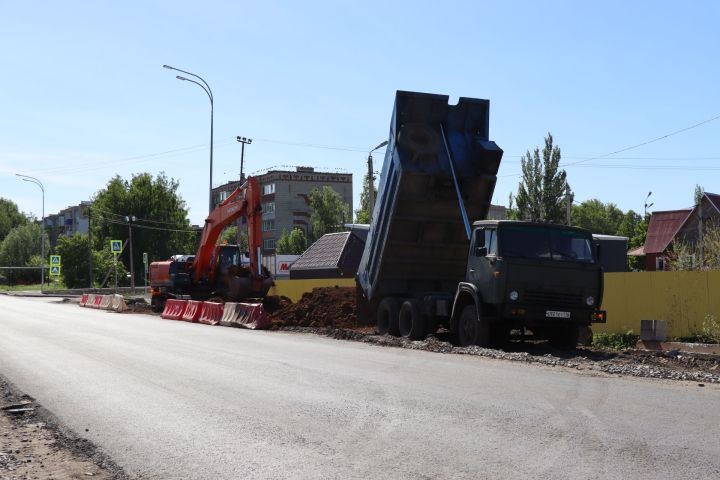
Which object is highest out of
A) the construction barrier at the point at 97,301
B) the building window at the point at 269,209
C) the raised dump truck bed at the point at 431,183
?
the building window at the point at 269,209

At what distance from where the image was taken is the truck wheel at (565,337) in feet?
53.4

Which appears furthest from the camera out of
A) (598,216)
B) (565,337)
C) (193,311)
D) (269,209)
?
(598,216)

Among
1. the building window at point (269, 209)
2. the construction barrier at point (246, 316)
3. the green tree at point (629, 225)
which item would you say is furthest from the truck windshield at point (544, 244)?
the green tree at point (629, 225)

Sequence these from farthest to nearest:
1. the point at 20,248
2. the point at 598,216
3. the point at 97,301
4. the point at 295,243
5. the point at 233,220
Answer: the point at 598,216 < the point at 20,248 < the point at 295,243 < the point at 97,301 < the point at 233,220

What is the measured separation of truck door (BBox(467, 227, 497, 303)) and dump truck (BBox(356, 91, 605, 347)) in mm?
21

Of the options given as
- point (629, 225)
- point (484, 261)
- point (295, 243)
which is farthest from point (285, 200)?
point (484, 261)

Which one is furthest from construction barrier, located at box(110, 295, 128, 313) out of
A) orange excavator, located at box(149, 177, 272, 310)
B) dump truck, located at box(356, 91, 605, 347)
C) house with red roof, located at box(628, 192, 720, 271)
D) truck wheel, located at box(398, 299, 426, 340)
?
house with red roof, located at box(628, 192, 720, 271)

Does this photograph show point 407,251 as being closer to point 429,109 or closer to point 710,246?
point 429,109

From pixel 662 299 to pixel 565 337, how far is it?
4286 millimetres

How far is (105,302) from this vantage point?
135 ft

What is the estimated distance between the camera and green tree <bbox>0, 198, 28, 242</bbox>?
486ft

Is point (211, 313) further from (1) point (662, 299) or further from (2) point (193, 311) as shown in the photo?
(1) point (662, 299)

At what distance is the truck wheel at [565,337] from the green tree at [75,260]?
7635 centimetres

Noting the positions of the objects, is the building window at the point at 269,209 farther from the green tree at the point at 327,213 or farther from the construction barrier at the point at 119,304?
the construction barrier at the point at 119,304
